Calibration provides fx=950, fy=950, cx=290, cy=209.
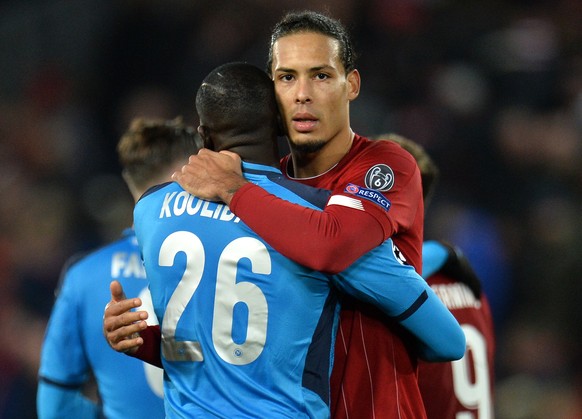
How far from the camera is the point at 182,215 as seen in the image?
112 inches

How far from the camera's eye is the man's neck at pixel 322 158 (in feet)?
10.5

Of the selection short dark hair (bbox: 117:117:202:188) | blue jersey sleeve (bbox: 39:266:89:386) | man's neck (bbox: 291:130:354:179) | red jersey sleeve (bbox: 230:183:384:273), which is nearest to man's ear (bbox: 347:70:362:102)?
man's neck (bbox: 291:130:354:179)

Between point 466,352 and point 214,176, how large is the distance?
162 centimetres

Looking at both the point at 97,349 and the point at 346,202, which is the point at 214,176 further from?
the point at 97,349

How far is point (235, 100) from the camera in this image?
288 centimetres

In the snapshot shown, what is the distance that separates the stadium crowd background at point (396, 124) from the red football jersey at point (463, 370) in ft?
10.1

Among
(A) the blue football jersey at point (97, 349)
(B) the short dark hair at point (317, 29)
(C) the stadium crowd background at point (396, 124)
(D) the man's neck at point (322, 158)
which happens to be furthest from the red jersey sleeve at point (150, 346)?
(C) the stadium crowd background at point (396, 124)

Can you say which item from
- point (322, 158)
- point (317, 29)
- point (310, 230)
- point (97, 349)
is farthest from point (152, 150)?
point (310, 230)

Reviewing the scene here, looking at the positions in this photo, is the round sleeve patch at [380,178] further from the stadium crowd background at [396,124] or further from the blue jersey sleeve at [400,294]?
the stadium crowd background at [396,124]

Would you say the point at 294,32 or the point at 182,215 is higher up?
the point at 294,32

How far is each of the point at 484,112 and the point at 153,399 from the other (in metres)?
5.11

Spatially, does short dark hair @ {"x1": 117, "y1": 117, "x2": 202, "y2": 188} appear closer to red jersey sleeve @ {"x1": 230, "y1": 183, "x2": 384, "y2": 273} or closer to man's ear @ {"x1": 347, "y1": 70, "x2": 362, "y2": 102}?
man's ear @ {"x1": 347, "y1": 70, "x2": 362, "y2": 102}

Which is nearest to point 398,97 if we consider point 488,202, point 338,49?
point 488,202

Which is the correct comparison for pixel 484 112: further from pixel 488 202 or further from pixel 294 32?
pixel 294 32
